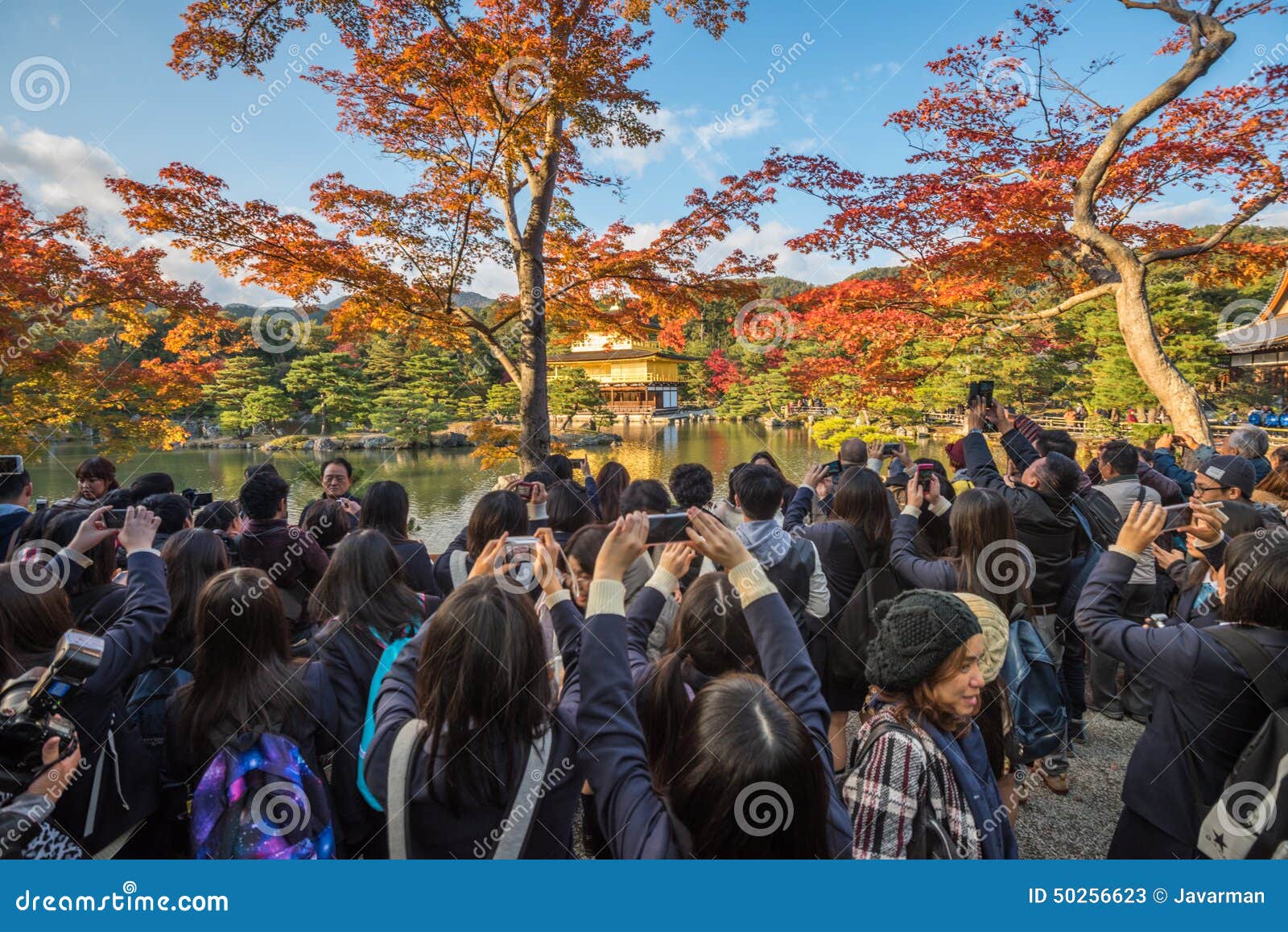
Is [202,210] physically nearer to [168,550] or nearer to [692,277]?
[168,550]

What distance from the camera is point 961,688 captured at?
1267mm

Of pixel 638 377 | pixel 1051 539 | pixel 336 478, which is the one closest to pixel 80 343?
pixel 336 478

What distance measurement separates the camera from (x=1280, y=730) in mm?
1410

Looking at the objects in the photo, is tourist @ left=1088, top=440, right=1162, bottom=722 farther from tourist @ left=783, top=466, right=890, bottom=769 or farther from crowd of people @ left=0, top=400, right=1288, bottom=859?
tourist @ left=783, top=466, right=890, bottom=769

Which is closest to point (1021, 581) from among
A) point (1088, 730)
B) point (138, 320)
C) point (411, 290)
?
point (1088, 730)

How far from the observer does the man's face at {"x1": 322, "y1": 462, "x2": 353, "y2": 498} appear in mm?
3781

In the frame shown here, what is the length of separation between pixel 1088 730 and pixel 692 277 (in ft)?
17.1

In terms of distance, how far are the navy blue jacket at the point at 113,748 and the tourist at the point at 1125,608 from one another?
4.17 m

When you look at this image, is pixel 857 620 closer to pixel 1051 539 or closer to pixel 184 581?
pixel 1051 539

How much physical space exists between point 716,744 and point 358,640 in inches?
50.5

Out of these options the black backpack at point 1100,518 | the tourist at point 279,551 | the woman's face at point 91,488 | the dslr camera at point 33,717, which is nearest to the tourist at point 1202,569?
the black backpack at point 1100,518

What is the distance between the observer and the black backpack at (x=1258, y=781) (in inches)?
55.7

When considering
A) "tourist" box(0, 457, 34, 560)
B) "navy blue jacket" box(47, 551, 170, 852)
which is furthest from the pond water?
"navy blue jacket" box(47, 551, 170, 852)

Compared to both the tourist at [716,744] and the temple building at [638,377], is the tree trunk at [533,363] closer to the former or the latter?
the tourist at [716,744]
